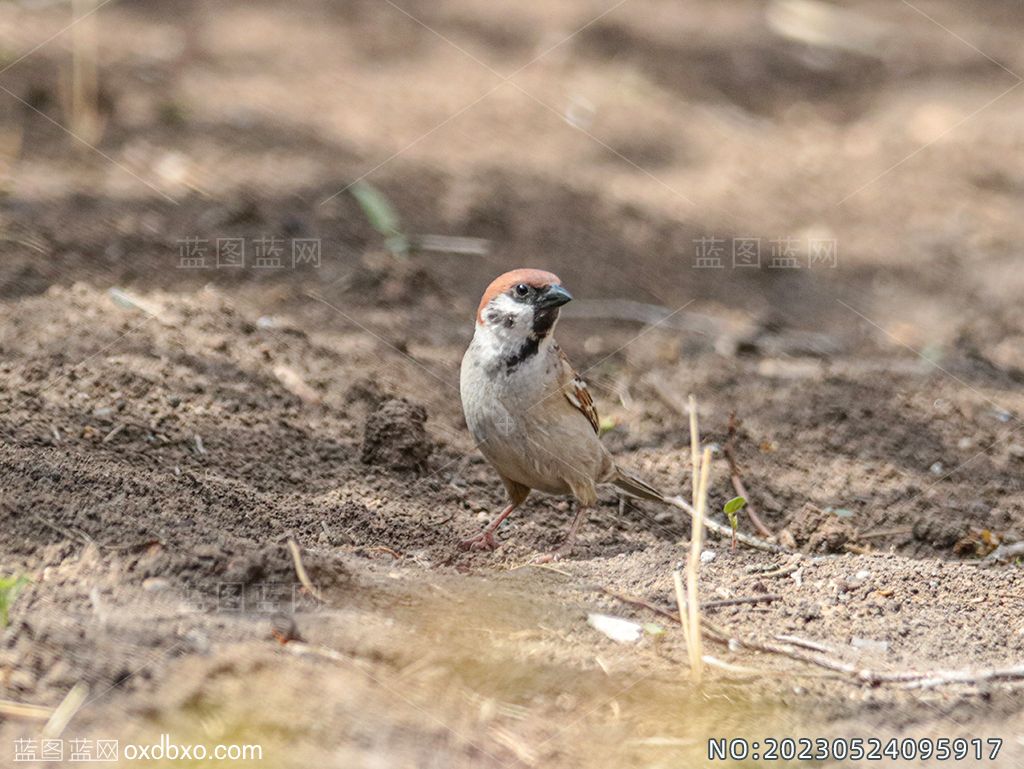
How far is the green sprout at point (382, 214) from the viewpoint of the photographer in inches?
285

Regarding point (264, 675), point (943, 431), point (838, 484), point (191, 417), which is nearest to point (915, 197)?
point (943, 431)

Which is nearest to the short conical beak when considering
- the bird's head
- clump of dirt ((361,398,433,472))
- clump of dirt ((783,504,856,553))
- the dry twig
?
the bird's head

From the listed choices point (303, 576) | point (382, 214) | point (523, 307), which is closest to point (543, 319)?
point (523, 307)

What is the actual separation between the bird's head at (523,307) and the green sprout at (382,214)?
7.69ft

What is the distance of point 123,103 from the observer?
834 centimetres

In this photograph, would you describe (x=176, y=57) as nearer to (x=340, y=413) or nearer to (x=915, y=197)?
(x=340, y=413)

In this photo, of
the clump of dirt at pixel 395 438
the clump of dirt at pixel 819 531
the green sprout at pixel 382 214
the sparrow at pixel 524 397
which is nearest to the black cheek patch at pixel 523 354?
the sparrow at pixel 524 397

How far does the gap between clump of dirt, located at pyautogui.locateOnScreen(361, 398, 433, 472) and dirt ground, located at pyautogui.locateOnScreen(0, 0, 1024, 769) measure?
0.02 m

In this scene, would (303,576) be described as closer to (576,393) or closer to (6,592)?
(6,592)

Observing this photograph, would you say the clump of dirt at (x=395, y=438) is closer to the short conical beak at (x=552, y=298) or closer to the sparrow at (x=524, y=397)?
the sparrow at (x=524, y=397)

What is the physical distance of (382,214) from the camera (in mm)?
7441

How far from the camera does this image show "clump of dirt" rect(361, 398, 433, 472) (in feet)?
16.3

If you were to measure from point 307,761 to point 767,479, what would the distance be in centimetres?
300

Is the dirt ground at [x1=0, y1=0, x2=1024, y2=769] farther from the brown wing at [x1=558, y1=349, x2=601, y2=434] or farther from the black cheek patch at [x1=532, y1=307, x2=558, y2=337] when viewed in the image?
the black cheek patch at [x1=532, y1=307, x2=558, y2=337]
